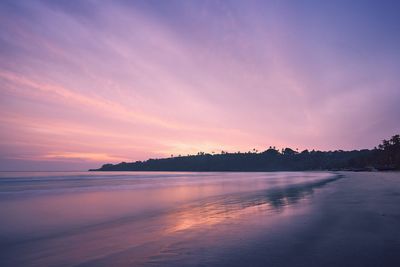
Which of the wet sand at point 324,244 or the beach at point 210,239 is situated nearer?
the wet sand at point 324,244

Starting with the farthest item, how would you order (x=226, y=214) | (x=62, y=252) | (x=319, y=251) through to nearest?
(x=226, y=214)
(x=62, y=252)
(x=319, y=251)

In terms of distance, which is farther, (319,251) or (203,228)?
(203,228)

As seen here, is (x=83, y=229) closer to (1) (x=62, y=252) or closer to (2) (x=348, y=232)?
(1) (x=62, y=252)

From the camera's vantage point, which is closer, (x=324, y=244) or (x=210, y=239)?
(x=324, y=244)

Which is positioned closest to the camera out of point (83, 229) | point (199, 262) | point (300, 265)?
point (300, 265)

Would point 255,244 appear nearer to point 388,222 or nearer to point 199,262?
point 199,262

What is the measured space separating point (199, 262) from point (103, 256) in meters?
2.50

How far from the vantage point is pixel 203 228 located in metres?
11.4

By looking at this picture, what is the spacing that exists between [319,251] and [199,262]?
116 inches

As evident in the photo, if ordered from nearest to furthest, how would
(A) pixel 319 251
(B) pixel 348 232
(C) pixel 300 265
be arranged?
1. (C) pixel 300 265
2. (A) pixel 319 251
3. (B) pixel 348 232

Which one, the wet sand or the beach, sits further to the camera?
the beach

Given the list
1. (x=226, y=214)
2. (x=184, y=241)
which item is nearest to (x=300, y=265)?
(x=184, y=241)

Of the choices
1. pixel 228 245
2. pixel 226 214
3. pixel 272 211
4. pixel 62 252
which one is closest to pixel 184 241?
pixel 228 245

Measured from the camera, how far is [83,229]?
12.2m
